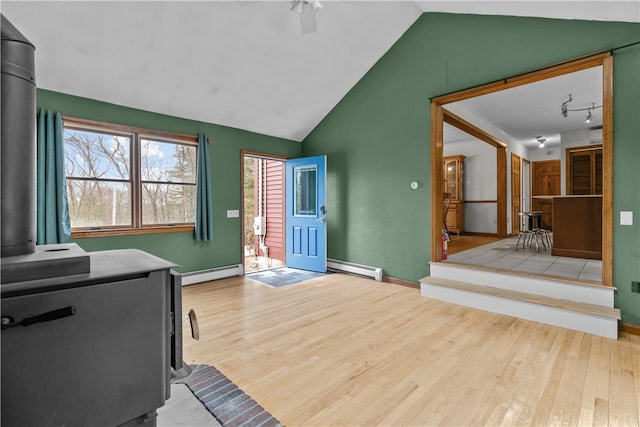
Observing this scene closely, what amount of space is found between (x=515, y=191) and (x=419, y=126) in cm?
568

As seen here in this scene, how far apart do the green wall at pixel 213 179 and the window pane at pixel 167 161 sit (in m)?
0.24

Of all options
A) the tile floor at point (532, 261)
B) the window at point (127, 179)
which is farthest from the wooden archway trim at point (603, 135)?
the window at point (127, 179)

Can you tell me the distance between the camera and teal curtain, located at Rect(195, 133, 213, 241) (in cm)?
454

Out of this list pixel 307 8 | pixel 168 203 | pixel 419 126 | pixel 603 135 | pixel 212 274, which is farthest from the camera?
pixel 212 274

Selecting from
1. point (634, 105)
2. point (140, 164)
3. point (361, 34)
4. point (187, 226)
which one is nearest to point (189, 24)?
point (140, 164)

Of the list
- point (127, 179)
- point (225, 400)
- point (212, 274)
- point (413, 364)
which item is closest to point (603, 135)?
point (413, 364)

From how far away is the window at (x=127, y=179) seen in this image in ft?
12.0

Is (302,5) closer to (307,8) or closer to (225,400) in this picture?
(307,8)

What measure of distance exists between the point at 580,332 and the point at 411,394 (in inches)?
79.7

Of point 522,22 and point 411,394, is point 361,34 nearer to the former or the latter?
point 522,22

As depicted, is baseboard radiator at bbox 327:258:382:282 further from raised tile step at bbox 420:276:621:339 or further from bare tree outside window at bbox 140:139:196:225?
bare tree outside window at bbox 140:139:196:225

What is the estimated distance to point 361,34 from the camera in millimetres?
4207

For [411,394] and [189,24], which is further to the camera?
[189,24]

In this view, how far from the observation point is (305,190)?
5.64m
